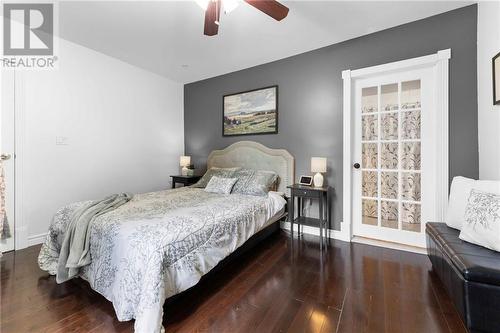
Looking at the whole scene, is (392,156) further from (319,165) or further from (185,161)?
(185,161)

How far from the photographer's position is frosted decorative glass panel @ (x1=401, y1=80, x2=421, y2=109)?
8.57 ft

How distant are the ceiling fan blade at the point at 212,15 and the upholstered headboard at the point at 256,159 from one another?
1.97 m

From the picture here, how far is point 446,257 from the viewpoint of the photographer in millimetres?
1620

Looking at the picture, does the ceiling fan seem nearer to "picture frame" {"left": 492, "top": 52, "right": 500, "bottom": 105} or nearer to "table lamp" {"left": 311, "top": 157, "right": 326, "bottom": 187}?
"table lamp" {"left": 311, "top": 157, "right": 326, "bottom": 187}

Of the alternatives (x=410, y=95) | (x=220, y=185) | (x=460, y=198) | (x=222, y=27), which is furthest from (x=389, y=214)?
(x=222, y=27)

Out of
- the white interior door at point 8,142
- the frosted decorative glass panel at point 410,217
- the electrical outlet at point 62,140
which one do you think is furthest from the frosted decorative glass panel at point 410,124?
the white interior door at point 8,142

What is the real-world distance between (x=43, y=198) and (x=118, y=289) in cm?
225

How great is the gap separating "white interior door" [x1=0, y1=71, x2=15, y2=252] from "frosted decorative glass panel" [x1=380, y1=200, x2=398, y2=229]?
4.44 metres

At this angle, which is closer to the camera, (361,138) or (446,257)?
(446,257)

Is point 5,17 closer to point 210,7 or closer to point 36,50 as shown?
point 36,50

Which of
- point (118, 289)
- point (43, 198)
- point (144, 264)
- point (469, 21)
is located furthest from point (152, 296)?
point (469, 21)

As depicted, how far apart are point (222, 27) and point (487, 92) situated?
9.06 ft

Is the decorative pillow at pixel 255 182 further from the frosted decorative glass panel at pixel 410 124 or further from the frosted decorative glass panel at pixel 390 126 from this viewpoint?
the frosted decorative glass panel at pixel 410 124

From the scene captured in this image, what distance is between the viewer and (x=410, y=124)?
8.70 ft
